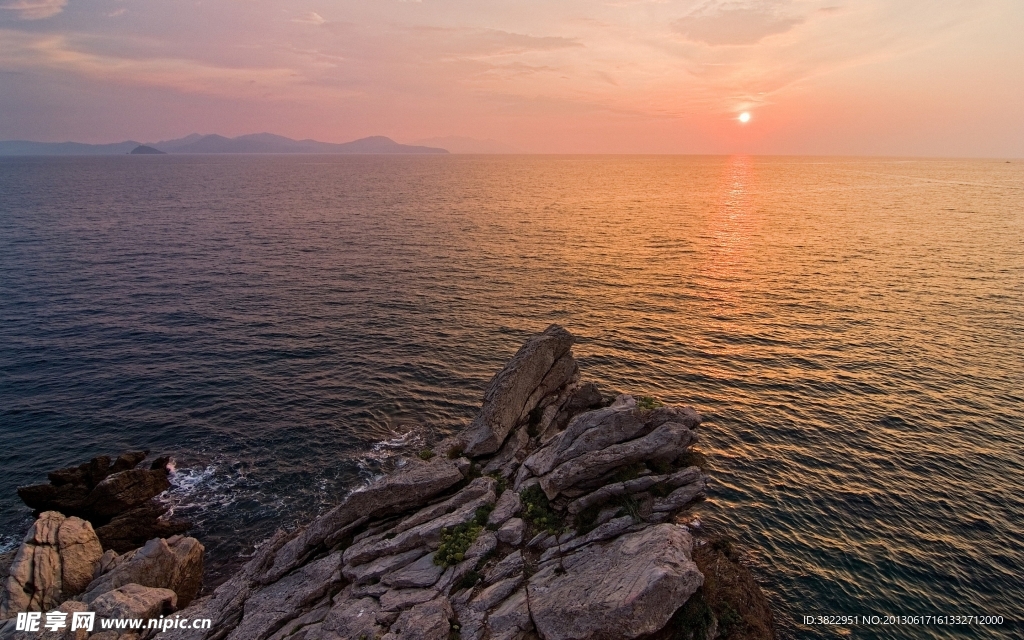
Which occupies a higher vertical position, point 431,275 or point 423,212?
point 423,212

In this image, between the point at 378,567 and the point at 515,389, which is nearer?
the point at 378,567

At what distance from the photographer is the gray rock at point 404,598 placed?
25.0 m

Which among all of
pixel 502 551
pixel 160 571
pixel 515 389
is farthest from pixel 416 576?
pixel 160 571

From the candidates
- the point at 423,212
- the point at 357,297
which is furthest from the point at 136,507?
the point at 423,212

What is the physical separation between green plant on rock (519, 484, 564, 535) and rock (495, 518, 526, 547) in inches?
28.5

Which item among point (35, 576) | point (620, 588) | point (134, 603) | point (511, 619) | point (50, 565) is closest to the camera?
point (620, 588)

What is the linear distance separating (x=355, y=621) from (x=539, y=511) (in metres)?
10.6

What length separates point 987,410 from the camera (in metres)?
49.9

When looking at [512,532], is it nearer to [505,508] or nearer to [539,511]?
[539,511]

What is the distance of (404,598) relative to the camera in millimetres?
25422

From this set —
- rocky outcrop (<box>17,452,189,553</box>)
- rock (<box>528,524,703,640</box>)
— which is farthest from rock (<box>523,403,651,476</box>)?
rocky outcrop (<box>17,452,189,553</box>)

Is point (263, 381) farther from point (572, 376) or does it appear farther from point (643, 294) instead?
point (643, 294)

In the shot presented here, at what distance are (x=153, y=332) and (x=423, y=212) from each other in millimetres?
108494

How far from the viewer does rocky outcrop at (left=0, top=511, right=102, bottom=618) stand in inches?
1227
